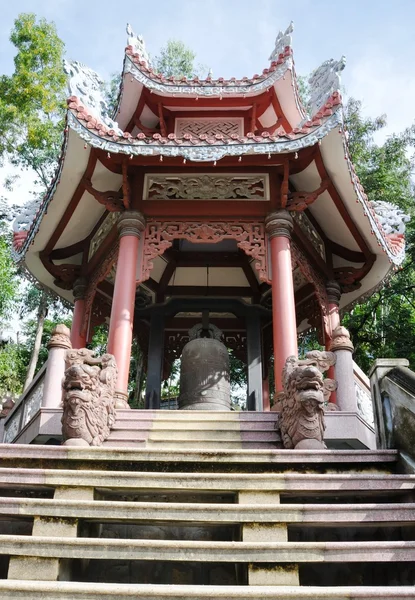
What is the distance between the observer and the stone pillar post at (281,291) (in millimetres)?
6930

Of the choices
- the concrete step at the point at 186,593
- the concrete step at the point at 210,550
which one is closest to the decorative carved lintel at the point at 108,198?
the concrete step at the point at 210,550

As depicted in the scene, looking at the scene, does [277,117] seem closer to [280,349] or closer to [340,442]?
[280,349]

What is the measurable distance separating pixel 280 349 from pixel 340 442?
1346mm

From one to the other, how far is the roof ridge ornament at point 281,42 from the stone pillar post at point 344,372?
5.71 meters

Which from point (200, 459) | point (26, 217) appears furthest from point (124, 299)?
point (26, 217)

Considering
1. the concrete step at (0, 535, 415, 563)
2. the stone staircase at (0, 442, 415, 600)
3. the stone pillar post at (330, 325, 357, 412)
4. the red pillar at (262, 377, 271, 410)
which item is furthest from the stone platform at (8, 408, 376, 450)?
the red pillar at (262, 377, 271, 410)

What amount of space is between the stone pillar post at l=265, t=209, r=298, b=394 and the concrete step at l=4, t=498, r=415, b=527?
2929 millimetres

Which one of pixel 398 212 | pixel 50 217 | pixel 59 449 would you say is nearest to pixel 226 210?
Result: pixel 50 217

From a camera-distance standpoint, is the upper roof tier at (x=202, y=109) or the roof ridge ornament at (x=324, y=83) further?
the roof ridge ornament at (x=324, y=83)

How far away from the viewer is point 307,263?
8.91 metres

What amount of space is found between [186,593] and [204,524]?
26.0 inches

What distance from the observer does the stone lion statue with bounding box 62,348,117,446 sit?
499 cm

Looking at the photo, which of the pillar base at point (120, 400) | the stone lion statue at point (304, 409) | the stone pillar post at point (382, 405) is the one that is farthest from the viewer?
the pillar base at point (120, 400)

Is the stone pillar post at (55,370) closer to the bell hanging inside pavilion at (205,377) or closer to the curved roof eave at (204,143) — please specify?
the bell hanging inside pavilion at (205,377)
